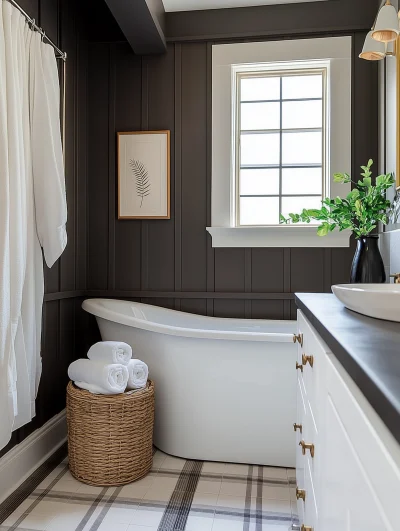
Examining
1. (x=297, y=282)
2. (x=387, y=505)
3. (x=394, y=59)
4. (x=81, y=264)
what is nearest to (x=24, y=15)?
(x=81, y=264)

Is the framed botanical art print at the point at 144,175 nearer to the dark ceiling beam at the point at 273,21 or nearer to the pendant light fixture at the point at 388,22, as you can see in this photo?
the dark ceiling beam at the point at 273,21

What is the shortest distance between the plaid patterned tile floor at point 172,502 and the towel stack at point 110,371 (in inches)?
17.4

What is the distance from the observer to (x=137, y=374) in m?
2.27

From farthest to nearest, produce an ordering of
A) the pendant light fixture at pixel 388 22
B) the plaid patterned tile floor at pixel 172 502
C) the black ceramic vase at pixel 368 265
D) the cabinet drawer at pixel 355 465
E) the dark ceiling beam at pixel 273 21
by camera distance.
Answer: the dark ceiling beam at pixel 273 21
the black ceramic vase at pixel 368 265
the plaid patterned tile floor at pixel 172 502
the pendant light fixture at pixel 388 22
the cabinet drawer at pixel 355 465

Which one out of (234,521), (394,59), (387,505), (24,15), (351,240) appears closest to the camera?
(387,505)

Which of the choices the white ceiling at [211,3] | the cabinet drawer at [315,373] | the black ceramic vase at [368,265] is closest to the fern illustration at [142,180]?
the white ceiling at [211,3]

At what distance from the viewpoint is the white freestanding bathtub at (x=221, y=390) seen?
2.28 m

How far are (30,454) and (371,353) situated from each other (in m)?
2.08

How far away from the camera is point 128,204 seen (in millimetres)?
3051

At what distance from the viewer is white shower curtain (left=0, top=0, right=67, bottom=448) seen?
1.87 metres

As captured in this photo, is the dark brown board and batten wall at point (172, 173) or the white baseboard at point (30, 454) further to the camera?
the dark brown board and batten wall at point (172, 173)

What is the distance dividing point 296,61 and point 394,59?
698 millimetres

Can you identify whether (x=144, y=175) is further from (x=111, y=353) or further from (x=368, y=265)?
(x=368, y=265)

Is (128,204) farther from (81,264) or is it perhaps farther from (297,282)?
(297,282)
